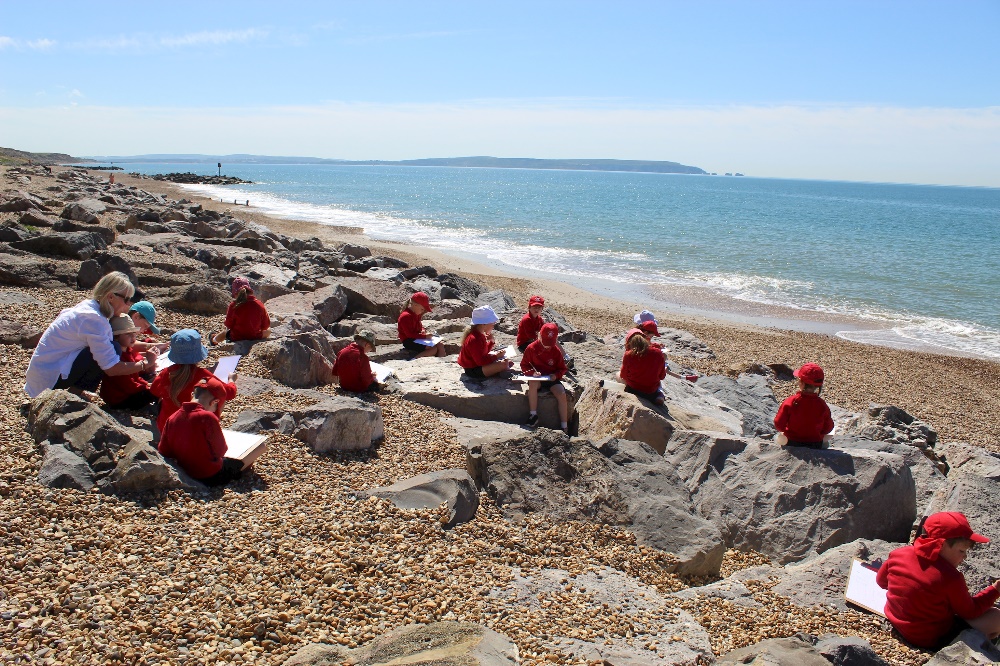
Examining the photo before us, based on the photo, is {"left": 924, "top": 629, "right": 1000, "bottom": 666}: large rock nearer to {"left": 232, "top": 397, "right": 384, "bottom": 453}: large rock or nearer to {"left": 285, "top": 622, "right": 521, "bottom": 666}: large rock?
{"left": 285, "top": 622, "right": 521, "bottom": 666}: large rock

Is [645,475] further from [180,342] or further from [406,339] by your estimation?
[406,339]

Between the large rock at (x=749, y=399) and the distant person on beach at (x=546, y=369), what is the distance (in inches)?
101

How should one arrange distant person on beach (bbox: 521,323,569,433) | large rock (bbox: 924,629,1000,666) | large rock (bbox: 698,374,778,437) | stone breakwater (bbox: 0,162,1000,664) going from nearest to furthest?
stone breakwater (bbox: 0,162,1000,664) → large rock (bbox: 924,629,1000,666) → distant person on beach (bbox: 521,323,569,433) → large rock (bbox: 698,374,778,437)

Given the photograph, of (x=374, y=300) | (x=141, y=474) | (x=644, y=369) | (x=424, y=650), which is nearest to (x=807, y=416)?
(x=644, y=369)

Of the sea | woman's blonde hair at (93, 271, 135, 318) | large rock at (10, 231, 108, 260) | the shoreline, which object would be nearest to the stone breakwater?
woman's blonde hair at (93, 271, 135, 318)

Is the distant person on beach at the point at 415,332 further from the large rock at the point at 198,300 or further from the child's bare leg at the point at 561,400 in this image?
the large rock at the point at 198,300

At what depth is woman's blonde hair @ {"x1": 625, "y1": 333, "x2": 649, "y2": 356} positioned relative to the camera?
819cm

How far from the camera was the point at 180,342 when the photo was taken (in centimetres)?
546

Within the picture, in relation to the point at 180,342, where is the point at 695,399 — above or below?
below

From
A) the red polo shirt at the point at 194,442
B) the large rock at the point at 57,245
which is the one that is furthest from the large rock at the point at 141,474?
the large rock at the point at 57,245

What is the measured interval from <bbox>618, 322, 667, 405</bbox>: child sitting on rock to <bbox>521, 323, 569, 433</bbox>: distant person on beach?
0.76 m

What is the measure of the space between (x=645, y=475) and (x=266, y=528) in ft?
10.0

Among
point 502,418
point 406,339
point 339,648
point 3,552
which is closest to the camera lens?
point 339,648

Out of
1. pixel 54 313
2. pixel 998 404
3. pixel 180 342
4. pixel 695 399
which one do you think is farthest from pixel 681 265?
pixel 180 342
